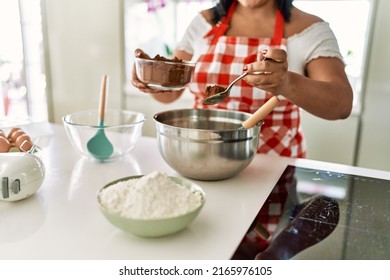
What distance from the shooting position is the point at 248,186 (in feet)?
2.67

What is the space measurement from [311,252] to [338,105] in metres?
0.57

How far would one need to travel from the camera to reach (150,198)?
57cm

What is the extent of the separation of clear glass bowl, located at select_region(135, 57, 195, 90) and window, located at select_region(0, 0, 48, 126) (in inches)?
67.7

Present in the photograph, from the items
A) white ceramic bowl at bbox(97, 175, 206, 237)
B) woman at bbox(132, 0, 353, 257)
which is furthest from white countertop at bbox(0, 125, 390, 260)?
woman at bbox(132, 0, 353, 257)

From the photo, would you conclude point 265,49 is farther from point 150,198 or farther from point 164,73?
point 150,198

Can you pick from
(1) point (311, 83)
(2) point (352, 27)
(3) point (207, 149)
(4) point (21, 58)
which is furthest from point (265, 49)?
(4) point (21, 58)

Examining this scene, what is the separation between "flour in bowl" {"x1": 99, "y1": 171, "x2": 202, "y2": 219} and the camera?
0.56m

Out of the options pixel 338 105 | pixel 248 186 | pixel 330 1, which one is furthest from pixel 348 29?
pixel 248 186

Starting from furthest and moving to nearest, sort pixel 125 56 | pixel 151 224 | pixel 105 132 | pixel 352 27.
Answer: pixel 125 56 < pixel 352 27 < pixel 105 132 < pixel 151 224

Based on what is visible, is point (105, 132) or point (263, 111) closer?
point (263, 111)

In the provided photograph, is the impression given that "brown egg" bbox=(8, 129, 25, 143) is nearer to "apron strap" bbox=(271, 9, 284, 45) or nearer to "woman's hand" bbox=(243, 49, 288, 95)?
"woman's hand" bbox=(243, 49, 288, 95)

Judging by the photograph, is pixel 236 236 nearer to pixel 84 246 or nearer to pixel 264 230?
pixel 264 230

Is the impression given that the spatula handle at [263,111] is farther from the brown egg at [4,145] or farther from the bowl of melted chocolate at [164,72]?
the brown egg at [4,145]

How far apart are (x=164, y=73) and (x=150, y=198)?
0.38 m
